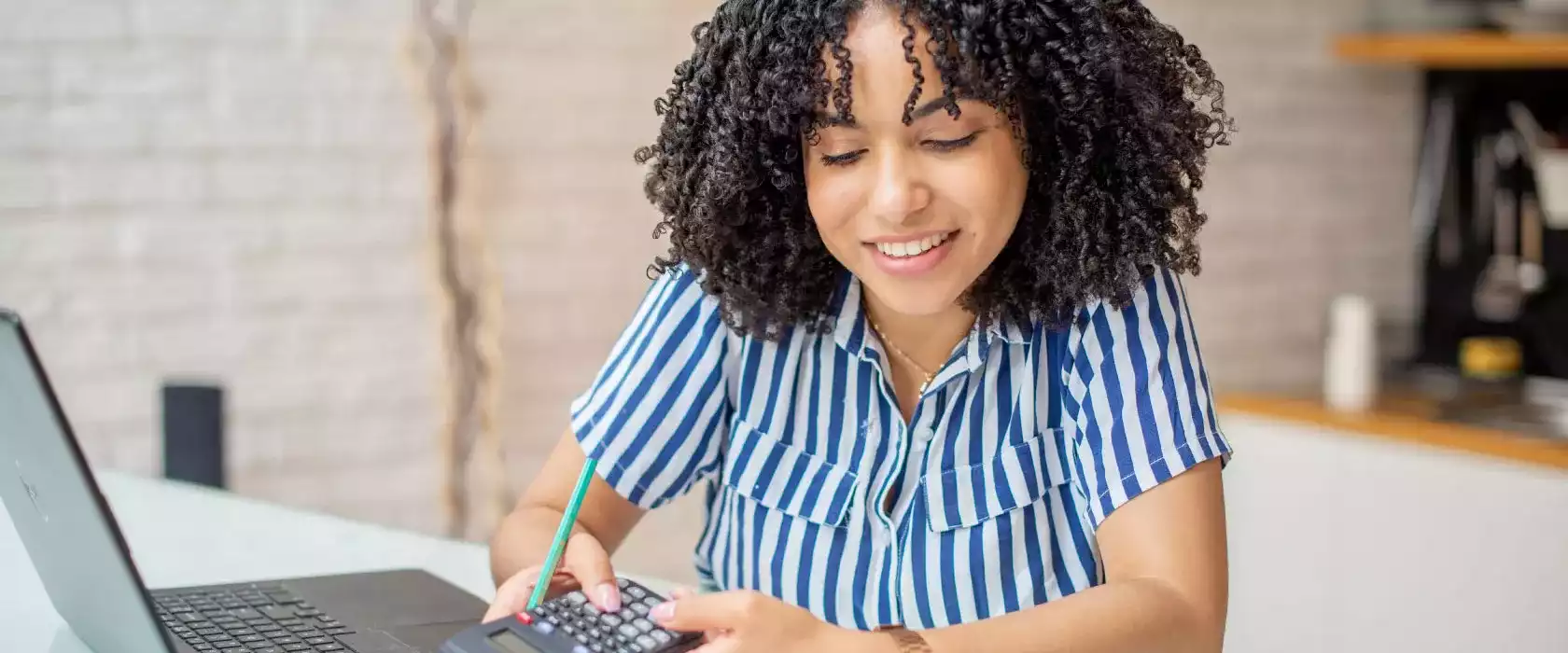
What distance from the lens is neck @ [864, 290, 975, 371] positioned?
1.22 m

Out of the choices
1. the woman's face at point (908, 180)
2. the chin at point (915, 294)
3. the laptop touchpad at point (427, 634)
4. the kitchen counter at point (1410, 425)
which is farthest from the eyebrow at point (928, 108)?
the kitchen counter at point (1410, 425)

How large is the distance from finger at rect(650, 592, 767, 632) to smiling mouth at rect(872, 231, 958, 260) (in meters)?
0.30

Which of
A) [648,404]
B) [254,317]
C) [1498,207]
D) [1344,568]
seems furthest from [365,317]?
[1498,207]

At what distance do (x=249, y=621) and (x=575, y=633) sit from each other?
0.30m

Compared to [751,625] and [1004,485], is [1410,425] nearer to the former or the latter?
[1004,485]

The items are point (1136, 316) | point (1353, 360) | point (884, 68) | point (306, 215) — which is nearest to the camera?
point (884, 68)

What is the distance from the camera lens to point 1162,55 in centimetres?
113

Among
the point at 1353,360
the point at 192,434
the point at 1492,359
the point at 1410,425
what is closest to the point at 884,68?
the point at 192,434

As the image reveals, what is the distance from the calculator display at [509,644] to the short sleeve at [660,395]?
0.39 meters

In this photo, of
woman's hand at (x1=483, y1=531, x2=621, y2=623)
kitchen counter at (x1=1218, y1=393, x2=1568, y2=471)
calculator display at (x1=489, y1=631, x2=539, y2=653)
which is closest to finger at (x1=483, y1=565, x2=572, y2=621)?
woman's hand at (x1=483, y1=531, x2=621, y2=623)

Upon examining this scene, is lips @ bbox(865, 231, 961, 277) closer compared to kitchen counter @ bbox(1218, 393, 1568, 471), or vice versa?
lips @ bbox(865, 231, 961, 277)

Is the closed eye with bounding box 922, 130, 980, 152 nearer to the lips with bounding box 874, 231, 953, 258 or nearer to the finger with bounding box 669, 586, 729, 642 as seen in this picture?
the lips with bounding box 874, 231, 953, 258

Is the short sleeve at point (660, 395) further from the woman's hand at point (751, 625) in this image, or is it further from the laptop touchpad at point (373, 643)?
the woman's hand at point (751, 625)

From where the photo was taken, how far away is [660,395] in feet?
4.18
